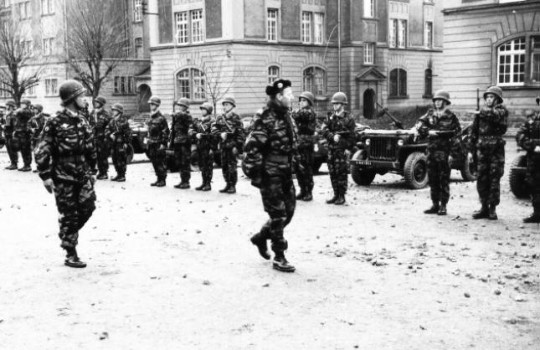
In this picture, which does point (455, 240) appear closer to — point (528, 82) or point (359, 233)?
point (359, 233)

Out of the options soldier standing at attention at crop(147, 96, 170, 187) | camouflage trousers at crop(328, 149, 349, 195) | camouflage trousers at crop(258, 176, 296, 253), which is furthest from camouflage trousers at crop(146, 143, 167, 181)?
camouflage trousers at crop(258, 176, 296, 253)

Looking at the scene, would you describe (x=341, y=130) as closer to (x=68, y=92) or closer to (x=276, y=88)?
(x=276, y=88)

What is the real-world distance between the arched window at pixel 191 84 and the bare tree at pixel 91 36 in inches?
195

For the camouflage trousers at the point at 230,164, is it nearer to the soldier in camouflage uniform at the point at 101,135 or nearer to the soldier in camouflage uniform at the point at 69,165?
the soldier in camouflage uniform at the point at 101,135

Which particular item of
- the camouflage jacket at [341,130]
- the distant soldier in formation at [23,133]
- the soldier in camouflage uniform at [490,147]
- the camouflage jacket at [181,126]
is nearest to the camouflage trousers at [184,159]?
the camouflage jacket at [181,126]

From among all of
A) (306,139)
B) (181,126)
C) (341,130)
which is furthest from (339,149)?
(181,126)

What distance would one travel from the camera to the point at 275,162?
8.79 metres

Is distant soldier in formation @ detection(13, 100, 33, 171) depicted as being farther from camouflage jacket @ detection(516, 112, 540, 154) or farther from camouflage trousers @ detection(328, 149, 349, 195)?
camouflage jacket @ detection(516, 112, 540, 154)

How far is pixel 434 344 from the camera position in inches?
238

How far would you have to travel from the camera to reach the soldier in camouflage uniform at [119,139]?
19031 millimetres

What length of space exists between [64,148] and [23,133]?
1431 centimetres

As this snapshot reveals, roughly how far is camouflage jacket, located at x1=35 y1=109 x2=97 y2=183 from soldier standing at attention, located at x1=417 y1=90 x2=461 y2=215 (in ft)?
21.0

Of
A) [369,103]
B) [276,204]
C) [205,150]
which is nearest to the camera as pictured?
[276,204]

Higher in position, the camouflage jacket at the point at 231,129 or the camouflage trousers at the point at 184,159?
the camouflage jacket at the point at 231,129
